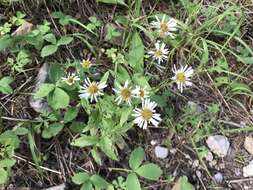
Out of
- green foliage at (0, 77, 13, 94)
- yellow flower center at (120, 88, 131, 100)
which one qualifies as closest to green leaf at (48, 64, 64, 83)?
green foliage at (0, 77, 13, 94)

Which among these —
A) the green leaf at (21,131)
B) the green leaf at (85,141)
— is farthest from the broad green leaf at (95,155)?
the green leaf at (21,131)

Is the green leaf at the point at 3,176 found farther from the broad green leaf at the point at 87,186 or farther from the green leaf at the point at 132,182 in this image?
the green leaf at the point at 132,182

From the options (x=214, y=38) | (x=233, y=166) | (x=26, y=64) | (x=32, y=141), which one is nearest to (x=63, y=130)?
(x=32, y=141)

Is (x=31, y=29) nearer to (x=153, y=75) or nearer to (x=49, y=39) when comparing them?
(x=49, y=39)

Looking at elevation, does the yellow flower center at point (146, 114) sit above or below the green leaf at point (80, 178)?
above

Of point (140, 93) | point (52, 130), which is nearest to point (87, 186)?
point (52, 130)

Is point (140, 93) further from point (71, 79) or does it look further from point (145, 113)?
point (71, 79)

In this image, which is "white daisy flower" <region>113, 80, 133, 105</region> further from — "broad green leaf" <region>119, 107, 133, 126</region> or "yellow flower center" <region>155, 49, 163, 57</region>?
"yellow flower center" <region>155, 49, 163, 57</region>
